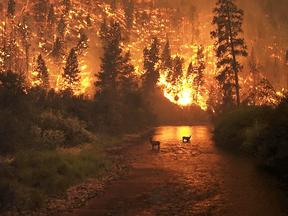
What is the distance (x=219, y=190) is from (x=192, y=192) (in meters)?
1.66

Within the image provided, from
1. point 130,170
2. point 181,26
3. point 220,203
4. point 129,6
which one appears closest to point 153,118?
point 130,170

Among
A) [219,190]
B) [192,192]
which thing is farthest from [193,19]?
[192,192]

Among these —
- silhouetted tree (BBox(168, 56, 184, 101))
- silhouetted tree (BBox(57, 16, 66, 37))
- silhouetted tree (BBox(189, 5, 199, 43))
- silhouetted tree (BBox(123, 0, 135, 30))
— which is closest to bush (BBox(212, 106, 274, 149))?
silhouetted tree (BBox(168, 56, 184, 101))

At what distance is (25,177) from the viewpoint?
1338cm

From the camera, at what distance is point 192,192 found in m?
14.7

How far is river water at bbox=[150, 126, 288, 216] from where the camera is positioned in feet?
39.6

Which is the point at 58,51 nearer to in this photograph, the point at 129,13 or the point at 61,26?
the point at 61,26

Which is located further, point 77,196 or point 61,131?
point 61,131

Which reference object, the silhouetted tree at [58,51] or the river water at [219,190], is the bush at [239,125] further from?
the silhouetted tree at [58,51]

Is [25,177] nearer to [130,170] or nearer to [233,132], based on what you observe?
[130,170]

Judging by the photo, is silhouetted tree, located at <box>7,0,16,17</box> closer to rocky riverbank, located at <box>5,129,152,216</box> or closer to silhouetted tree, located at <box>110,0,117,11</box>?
silhouetted tree, located at <box>110,0,117,11</box>

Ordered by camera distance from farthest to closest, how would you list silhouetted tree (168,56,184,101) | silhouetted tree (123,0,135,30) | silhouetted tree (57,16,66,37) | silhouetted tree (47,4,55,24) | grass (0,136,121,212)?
silhouetted tree (123,0,135,30), silhouetted tree (168,56,184,101), silhouetted tree (47,4,55,24), silhouetted tree (57,16,66,37), grass (0,136,121,212)

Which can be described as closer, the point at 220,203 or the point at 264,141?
the point at 220,203

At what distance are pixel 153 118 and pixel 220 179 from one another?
210 feet
